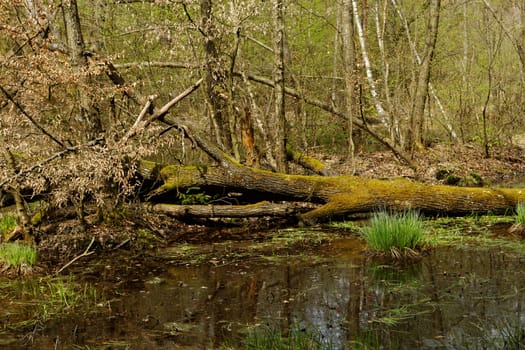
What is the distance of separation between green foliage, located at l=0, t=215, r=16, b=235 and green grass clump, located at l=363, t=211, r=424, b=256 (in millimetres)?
5222

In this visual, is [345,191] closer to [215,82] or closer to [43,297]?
[215,82]

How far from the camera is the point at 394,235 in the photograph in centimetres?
583

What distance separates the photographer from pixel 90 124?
7789 mm

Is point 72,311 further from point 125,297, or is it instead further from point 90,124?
point 90,124

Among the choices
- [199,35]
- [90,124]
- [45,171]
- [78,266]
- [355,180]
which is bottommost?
[78,266]

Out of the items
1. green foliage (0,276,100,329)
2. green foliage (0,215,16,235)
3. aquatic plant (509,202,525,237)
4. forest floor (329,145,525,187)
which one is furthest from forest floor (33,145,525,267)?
aquatic plant (509,202,525,237)

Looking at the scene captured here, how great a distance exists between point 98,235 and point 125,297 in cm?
266

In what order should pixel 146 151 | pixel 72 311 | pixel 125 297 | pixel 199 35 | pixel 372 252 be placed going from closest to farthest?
pixel 72 311 → pixel 125 297 → pixel 372 252 → pixel 146 151 → pixel 199 35

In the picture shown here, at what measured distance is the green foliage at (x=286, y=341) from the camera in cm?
332

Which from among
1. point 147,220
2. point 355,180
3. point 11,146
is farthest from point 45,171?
point 355,180

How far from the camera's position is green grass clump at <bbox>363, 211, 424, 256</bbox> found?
578 centimetres

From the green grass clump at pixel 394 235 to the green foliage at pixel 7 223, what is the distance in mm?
5222

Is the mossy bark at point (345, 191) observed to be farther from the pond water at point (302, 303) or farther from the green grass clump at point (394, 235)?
the green grass clump at point (394, 235)

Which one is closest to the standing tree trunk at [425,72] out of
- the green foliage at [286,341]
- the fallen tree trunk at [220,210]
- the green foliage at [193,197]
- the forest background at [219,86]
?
the forest background at [219,86]
